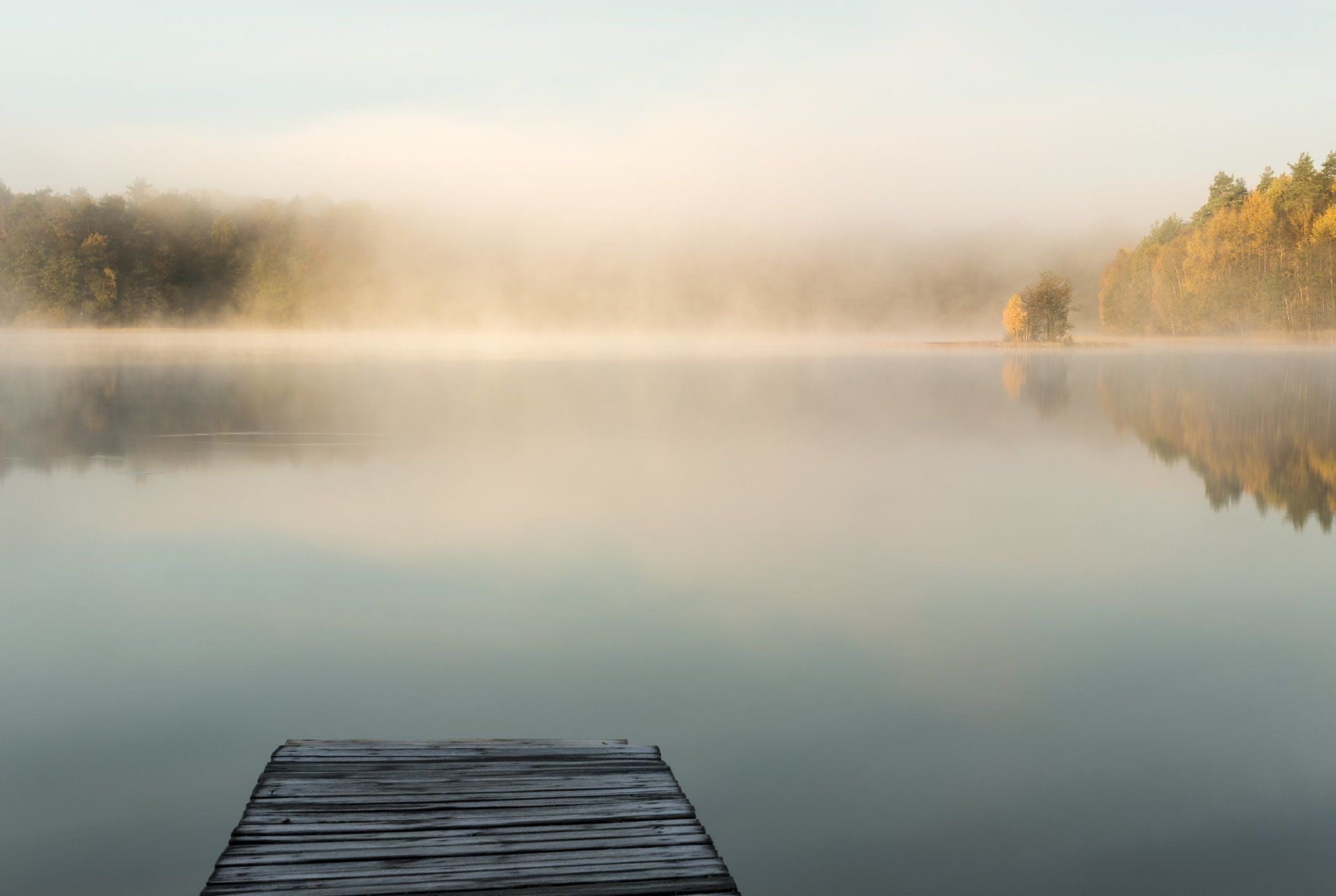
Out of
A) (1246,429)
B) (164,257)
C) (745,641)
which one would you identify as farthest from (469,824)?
(164,257)

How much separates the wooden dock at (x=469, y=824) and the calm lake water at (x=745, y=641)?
531 mm

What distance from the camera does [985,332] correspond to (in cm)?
16662

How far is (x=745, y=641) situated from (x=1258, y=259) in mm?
75603

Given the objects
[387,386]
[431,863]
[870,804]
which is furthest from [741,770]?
[387,386]

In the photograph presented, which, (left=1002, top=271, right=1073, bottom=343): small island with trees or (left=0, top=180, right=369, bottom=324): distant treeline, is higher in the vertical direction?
(left=0, top=180, right=369, bottom=324): distant treeline

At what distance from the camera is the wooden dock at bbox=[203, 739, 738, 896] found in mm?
3557

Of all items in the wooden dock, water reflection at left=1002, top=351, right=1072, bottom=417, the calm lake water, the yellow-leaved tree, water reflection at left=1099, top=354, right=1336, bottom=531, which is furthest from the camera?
the yellow-leaved tree

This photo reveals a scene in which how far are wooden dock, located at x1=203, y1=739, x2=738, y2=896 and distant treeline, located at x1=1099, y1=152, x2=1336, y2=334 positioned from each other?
75195mm

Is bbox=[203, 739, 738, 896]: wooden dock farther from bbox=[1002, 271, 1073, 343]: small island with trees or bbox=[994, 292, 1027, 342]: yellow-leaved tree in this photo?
bbox=[994, 292, 1027, 342]: yellow-leaved tree

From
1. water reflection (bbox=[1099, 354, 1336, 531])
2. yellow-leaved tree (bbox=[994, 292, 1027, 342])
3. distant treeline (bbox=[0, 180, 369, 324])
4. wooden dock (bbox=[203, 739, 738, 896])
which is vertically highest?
distant treeline (bbox=[0, 180, 369, 324])

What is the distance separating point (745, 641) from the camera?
7387 mm

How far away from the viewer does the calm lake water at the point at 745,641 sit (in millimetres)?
4645

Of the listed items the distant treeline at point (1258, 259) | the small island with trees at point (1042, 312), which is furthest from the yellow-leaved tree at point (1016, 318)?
the distant treeline at point (1258, 259)

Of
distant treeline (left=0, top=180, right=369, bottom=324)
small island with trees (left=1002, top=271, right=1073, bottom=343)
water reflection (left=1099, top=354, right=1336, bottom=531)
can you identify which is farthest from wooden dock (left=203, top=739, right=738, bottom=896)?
distant treeline (left=0, top=180, right=369, bottom=324)
